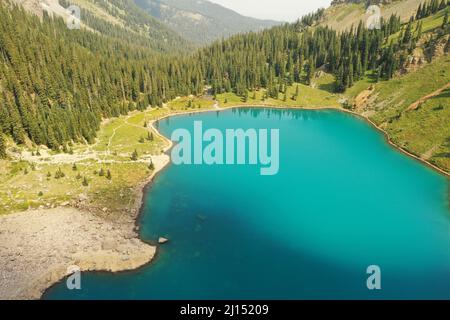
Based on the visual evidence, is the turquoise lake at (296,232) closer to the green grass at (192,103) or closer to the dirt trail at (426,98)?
the dirt trail at (426,98)

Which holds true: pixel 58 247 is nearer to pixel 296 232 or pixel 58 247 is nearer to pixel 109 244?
pixel 109 244

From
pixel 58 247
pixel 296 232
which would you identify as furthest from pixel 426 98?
pixel 58 247

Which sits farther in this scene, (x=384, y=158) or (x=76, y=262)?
(x=384, y=158)

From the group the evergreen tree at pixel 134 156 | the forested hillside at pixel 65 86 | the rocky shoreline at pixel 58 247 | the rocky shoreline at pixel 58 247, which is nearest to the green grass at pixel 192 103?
the forested hillside at pixel 65 86

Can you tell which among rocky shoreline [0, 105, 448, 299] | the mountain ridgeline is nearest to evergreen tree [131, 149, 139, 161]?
the mountain ridgeline

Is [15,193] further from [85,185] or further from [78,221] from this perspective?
[78,221]
